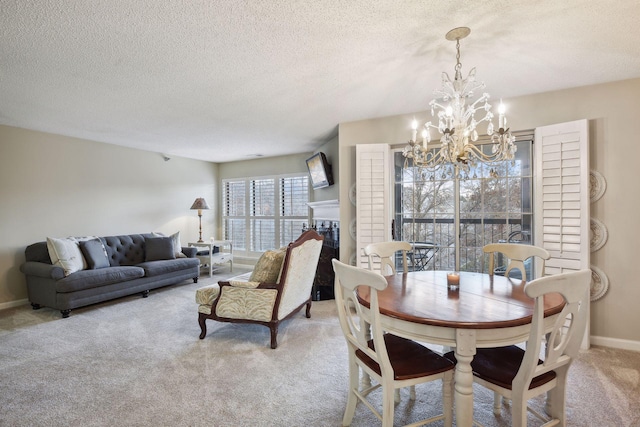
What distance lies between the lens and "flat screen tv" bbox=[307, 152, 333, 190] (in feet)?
15.6

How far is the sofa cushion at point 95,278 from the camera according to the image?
11.6 ft

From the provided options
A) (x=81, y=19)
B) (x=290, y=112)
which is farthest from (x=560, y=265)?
(x=81, y=19)

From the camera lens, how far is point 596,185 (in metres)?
2.80

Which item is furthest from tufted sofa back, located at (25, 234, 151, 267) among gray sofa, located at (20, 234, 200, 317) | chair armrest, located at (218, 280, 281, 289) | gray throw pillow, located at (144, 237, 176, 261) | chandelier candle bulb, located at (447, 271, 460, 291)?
chandelier candle bulb, located at (447, 271, 460, 291)

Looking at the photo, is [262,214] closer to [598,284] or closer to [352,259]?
[352,259]

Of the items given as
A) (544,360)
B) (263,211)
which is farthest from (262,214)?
(544,360)

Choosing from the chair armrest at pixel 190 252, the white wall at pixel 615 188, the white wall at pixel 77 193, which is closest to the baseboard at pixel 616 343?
the white wall at pixel 615 188

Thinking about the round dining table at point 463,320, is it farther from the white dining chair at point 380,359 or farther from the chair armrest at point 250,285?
the chair armrest at point 250,285

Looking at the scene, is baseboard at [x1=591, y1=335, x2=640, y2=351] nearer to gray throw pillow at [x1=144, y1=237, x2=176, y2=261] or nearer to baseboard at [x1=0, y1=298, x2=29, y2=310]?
gray throw pillow at [x1=144, y1=237, x2=176, y2=261]

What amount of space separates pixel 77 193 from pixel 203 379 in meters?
3.99

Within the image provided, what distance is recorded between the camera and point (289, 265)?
2.77m

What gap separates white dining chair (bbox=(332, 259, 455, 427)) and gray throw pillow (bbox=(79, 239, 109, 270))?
12.9 feet

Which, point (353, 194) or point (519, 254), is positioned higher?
point (353, 194)

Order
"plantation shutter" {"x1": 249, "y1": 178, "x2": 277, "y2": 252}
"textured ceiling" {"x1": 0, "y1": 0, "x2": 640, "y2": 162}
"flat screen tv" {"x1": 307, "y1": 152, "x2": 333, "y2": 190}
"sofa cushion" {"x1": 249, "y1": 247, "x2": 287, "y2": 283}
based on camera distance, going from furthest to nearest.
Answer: "plantation shutter" {"x1": 249, "y1": 178, "x2": 277, "y2": 252} → "flat screen tv" {"x1": 307, "y1": 152, "x2": 333, "y2": 190} → "sofa cushion" {"x1": 249, "y1": 247, "x2": 287, "y2": 283} → "textured ceiling" {"x1": 0, "y1": 0, "x2": 640, "y2": 162}
